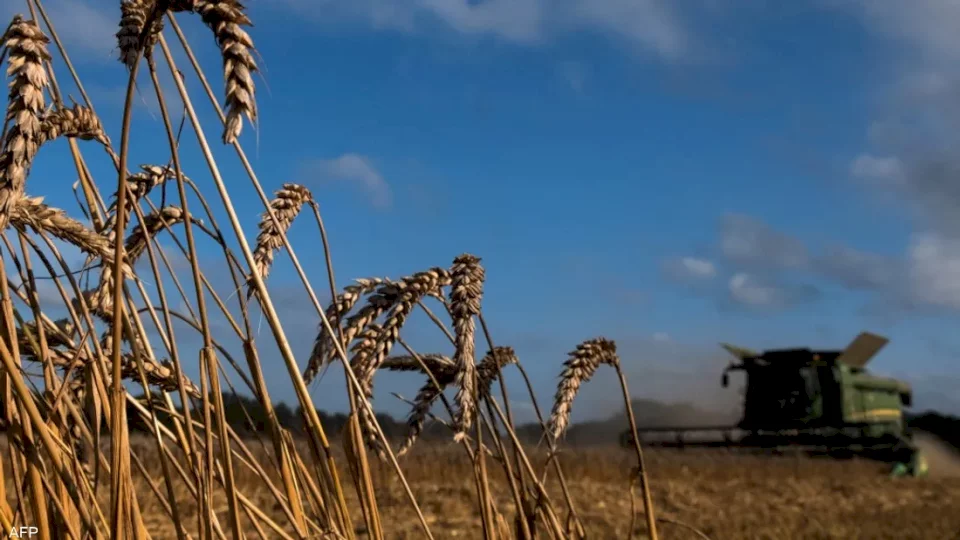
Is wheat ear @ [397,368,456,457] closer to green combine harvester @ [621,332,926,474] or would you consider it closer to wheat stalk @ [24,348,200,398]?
wheat stalk @ [24,348,200,398]

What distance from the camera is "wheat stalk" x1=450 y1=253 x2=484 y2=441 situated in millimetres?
1879

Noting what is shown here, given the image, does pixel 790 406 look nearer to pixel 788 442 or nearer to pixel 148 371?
pixel 788 442

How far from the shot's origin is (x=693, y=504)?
34.9 feet

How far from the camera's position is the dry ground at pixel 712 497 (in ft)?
25.1

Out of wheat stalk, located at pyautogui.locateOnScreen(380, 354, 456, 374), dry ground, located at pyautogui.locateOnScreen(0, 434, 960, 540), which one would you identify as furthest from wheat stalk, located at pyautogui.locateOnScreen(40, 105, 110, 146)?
dry ground, located at pyautogui.locateOnScreen(0, 434, 960, 540)

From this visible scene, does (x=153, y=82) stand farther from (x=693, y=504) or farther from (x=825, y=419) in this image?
(x=825, y=419)

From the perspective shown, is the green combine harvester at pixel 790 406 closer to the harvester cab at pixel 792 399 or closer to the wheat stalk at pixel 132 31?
the harvester cab at pixel 792 399

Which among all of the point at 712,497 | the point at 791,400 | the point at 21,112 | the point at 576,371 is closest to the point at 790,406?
the point at 791,400

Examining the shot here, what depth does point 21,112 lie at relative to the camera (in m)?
1.29

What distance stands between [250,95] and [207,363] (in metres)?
0.69

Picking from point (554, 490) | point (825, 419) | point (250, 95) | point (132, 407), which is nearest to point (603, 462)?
point (554, 490)

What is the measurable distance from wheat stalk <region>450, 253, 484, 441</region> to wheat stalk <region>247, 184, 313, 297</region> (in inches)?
14.1

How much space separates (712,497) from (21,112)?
11.2 metres

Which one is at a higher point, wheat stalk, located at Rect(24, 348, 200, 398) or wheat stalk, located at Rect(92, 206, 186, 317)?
wheat stalk, located at Rect(92, 206, 186, 317)
